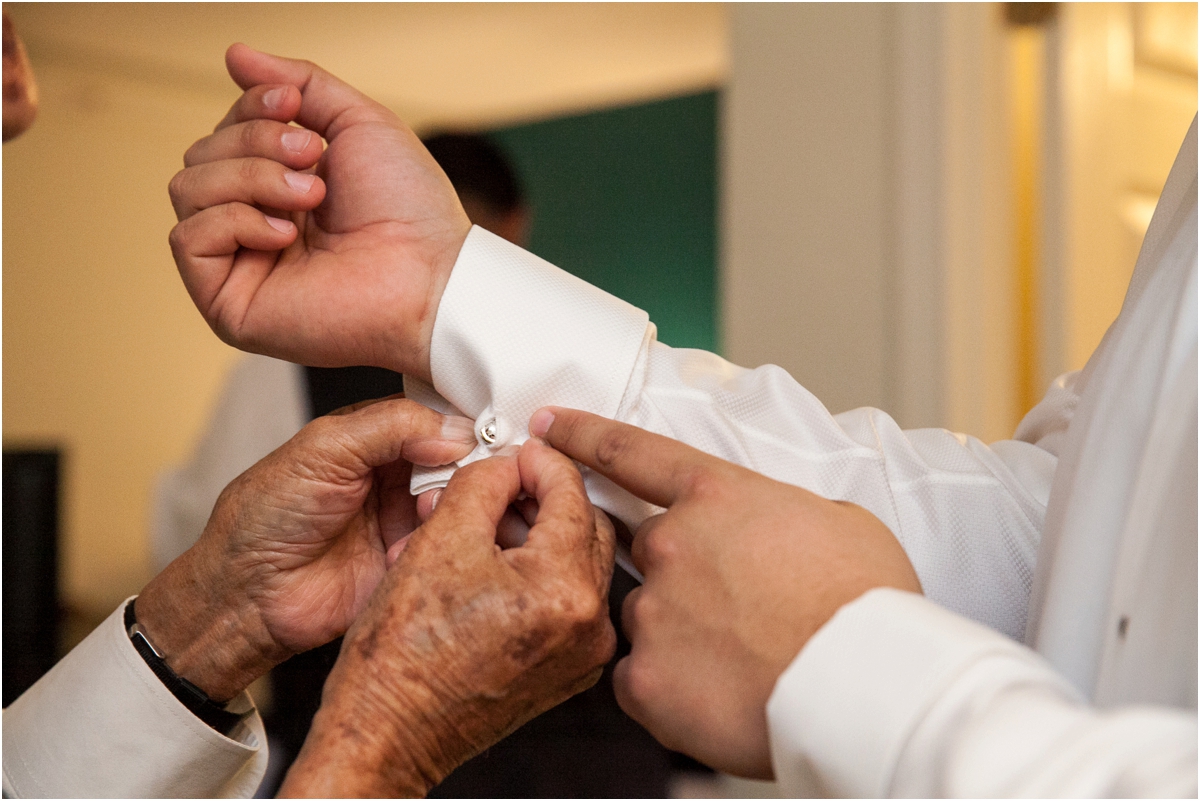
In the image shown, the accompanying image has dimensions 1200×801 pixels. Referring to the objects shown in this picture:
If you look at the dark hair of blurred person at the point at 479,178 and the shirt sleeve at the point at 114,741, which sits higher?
the dark hair of blurred person at the point at 479,178

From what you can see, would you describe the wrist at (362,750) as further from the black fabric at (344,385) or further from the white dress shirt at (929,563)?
the black fabric at (344,385)

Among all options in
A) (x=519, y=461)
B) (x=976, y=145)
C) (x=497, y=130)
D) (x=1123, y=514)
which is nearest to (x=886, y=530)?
(x=1123, y=514)

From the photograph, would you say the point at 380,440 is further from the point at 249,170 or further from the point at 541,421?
the point at 249,170

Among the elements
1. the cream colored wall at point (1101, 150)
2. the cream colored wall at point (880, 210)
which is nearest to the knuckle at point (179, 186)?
the cream colored wall at point (880, 210)

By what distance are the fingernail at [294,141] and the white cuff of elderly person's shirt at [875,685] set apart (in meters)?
0.49

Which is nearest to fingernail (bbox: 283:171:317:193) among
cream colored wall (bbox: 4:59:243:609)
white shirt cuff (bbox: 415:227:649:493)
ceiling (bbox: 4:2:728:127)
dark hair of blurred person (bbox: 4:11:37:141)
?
white shirt cuff (bbox: 415:227:649:493)

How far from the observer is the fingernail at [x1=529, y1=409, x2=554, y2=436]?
661mm

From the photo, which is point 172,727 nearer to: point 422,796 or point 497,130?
point 422,796

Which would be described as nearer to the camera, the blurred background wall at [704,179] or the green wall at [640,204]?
the blurred background wall at [704,179]

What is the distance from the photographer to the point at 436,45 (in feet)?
13.4

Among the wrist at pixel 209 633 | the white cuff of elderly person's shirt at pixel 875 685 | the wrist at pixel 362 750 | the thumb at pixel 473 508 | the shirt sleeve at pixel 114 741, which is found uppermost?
the thumb at pixel 473 508

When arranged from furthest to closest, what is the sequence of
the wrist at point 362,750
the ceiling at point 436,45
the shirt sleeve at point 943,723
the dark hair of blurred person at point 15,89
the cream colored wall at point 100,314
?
1. the cream colored wall at point 100,314
2. the ceiling at point 436,45
3. the dark hair of blurred person at point 15,89
4. the wrist at point 362,750
5. the shirt sleeve at point 943,723

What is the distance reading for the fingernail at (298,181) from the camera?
693 millimetres

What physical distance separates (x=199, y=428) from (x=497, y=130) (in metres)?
1.91
